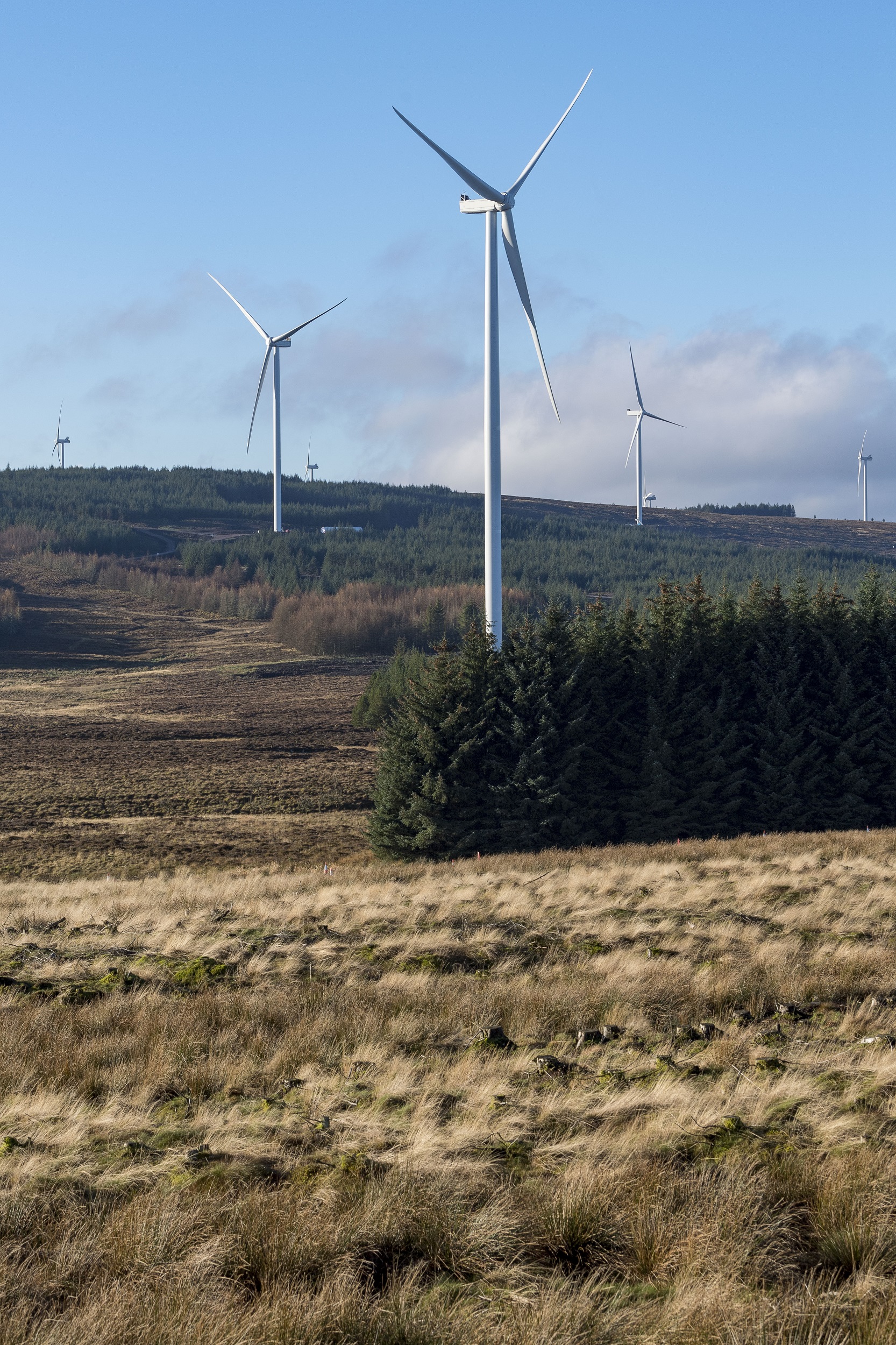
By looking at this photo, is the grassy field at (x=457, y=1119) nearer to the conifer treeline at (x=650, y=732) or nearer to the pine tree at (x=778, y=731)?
the conifer treeline at (x=650, y=732)

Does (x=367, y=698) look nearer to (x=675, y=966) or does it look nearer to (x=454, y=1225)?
(x=675, y=966)

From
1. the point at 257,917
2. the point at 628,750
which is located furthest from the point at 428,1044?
the point at 628,750

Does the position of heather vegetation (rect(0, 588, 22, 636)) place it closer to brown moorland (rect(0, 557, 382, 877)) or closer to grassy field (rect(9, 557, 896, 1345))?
brown moorland (rect(0, 557, 382, 877))

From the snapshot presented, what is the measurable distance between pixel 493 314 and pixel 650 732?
748 inches

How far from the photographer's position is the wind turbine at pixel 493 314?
46.1 meters

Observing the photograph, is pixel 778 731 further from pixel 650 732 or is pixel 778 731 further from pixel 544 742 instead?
pixel 544 742

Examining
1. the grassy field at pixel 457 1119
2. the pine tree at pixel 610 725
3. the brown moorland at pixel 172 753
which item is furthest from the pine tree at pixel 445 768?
the grassy field at pixel 457 1119

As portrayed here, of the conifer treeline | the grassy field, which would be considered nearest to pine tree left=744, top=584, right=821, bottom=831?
the conifer treeline

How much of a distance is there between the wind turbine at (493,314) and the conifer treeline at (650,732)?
11.0ft

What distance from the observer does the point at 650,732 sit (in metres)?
48.1

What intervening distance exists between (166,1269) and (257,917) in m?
15.3

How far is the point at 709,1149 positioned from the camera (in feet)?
25.6

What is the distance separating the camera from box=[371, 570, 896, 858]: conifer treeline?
4606 cm

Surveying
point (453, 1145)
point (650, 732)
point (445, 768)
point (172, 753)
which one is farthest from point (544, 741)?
point (453, 1145)
